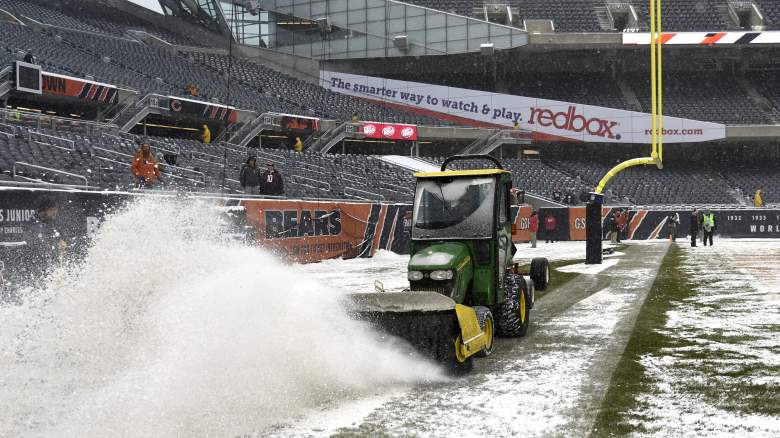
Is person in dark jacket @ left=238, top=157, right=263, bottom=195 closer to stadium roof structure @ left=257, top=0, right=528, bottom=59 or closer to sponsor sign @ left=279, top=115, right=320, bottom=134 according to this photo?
sponsor sign @ left=279, top=115, right=320, bottom=134

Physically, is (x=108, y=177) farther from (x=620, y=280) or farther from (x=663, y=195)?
(x=663, y=195)

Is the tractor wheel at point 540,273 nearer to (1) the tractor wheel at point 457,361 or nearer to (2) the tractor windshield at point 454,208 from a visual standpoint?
(2) the tractor windshield at point 454,208

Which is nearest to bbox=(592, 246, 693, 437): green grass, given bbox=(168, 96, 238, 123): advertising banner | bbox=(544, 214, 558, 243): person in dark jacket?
bbox=(544, 214, 558, 243): person in dark jacket

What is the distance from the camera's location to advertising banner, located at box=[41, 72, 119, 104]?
2788cm

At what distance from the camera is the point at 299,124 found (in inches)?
1603

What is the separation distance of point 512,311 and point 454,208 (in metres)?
1.41

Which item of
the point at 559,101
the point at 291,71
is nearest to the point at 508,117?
the point at 559,101

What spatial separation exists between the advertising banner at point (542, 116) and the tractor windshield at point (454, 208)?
4175cm

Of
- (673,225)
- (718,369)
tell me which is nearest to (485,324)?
(718,369)

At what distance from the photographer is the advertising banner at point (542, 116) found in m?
48.4

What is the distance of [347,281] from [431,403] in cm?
986

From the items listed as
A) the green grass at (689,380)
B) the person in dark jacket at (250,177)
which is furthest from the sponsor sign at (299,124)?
the green grass at (689,380)

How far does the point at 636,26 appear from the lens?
5012 cm

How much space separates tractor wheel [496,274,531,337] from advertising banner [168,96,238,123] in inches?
1001
